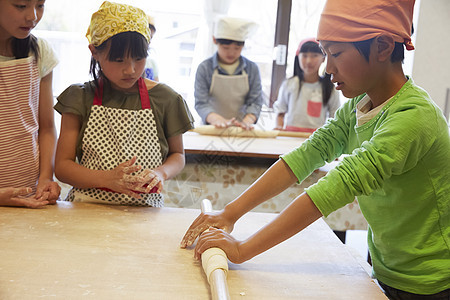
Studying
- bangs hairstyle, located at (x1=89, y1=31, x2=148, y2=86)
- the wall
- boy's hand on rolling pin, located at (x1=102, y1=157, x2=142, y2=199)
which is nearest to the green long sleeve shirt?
boy's hand on rolling pin, located at (x1=102, y1=157, x2=142, y2=199)

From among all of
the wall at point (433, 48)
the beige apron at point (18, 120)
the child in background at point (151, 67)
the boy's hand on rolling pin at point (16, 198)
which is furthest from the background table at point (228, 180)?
the wall at point (433, 48)

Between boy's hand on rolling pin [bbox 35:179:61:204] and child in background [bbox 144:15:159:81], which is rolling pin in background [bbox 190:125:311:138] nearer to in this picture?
child in background [bbox 144:15:159:81]

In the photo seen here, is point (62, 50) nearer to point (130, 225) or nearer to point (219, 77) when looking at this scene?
point (219, 77)

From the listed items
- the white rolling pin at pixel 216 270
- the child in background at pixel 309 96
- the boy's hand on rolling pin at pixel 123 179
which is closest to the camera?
the white rolling pin at pixel 216 270

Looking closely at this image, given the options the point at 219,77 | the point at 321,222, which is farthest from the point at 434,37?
the point at 321,222

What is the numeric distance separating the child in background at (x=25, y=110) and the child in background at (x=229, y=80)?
1671 mm

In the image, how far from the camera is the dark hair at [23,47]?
126 cm

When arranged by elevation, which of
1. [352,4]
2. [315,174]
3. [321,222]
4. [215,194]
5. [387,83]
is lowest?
[215,194]

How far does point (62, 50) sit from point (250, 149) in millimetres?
2384

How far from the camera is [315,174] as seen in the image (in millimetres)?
2324

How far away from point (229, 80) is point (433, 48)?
173 centimetres

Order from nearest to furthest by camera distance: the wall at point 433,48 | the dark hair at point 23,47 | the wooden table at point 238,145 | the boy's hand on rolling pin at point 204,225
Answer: the boy's hand on rolling pin at point 204,225, the dark hair at point 23,47, the wooden table at point 238,145, the wall at point 433,48

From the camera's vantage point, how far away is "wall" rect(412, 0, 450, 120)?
3523 mm

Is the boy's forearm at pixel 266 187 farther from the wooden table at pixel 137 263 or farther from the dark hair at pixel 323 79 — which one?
the dark hair at pixel 323 79
